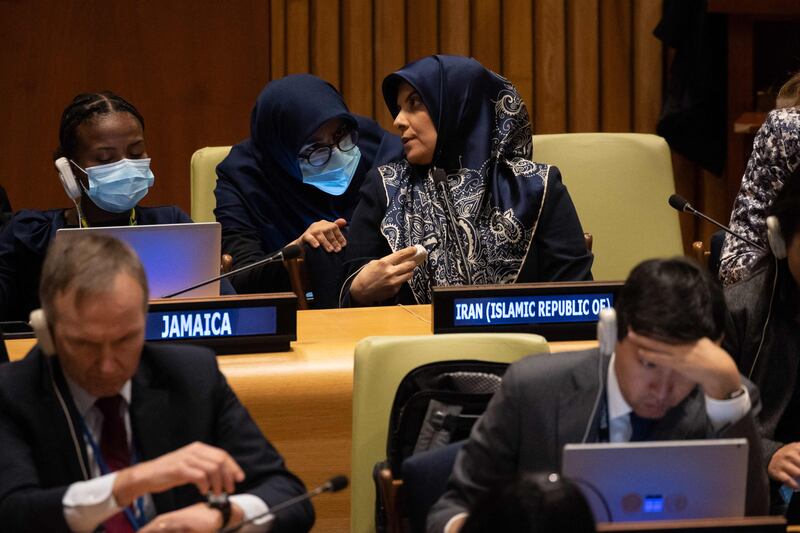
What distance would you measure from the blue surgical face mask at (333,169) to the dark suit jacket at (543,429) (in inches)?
105

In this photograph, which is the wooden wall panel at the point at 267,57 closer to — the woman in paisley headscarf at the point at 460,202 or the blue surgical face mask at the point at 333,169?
the blue surgical face mask at the point at 333,169

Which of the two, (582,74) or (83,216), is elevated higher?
(582,74)

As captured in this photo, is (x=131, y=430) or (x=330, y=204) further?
(x=330, y=204)

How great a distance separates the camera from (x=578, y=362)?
236 centimetres

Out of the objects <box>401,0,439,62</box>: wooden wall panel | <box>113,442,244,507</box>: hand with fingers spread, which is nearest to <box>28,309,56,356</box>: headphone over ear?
<box>113,442,244,507</box>: hand with fingers spread

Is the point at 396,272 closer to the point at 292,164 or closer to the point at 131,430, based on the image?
the point at 292,164

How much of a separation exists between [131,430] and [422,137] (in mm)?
2178

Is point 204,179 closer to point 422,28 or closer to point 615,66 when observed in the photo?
point 422,28

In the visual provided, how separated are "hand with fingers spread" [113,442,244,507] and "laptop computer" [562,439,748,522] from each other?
21.2 inches

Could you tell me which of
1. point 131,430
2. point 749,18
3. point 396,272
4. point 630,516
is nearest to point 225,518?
point 131,430

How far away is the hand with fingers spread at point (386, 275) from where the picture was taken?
3.89 metres

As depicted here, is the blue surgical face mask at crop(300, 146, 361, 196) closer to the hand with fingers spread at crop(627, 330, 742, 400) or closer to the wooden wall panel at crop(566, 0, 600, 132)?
the wooden wall panel at crop(566, 0, 600, 132)

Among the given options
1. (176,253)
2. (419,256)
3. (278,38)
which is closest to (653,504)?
(176,253)

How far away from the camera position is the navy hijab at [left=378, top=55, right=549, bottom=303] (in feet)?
13.7
